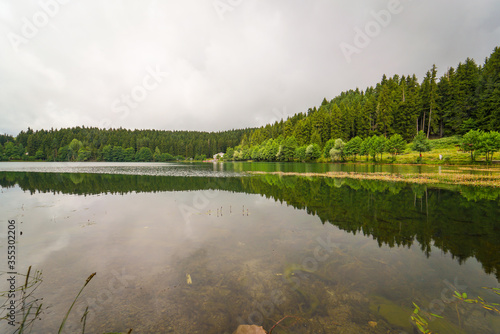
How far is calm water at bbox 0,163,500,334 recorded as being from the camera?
→ 5387 millimetres

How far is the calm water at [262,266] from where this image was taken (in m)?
5.39

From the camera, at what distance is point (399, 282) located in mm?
6875

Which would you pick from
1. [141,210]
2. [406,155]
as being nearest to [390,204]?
[141,210]

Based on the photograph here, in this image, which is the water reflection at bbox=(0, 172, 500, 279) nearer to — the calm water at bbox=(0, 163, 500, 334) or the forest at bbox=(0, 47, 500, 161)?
the calm water at bbox=(0, 163, 500, 334)

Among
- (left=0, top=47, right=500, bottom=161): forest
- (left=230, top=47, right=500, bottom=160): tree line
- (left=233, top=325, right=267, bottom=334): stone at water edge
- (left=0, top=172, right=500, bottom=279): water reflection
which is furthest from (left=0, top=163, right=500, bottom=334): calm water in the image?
(left=230, top=47, right=500, bottom=160): tree line

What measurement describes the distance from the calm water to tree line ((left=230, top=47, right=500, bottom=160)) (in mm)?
91021

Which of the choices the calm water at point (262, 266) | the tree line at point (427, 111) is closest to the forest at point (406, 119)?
the tree line at point (427, 111)

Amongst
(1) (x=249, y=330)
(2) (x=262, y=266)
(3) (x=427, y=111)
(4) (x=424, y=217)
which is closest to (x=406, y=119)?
(3) (x=427, y=111)

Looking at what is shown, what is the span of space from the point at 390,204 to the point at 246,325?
1744 cm

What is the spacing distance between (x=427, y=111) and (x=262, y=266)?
128357 mm

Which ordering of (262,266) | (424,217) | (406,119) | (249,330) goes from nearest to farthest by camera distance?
(249,330) < (262,266) < (424,217) < (406,119)

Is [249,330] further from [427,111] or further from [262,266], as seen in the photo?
[427,111]

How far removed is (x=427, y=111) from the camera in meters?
101

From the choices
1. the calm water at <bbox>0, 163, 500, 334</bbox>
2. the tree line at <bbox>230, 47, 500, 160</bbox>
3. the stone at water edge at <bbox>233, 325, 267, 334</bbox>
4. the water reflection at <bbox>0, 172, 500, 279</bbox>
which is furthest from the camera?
the tree line at <bbox>230, 47, 500, 160</bbox>
